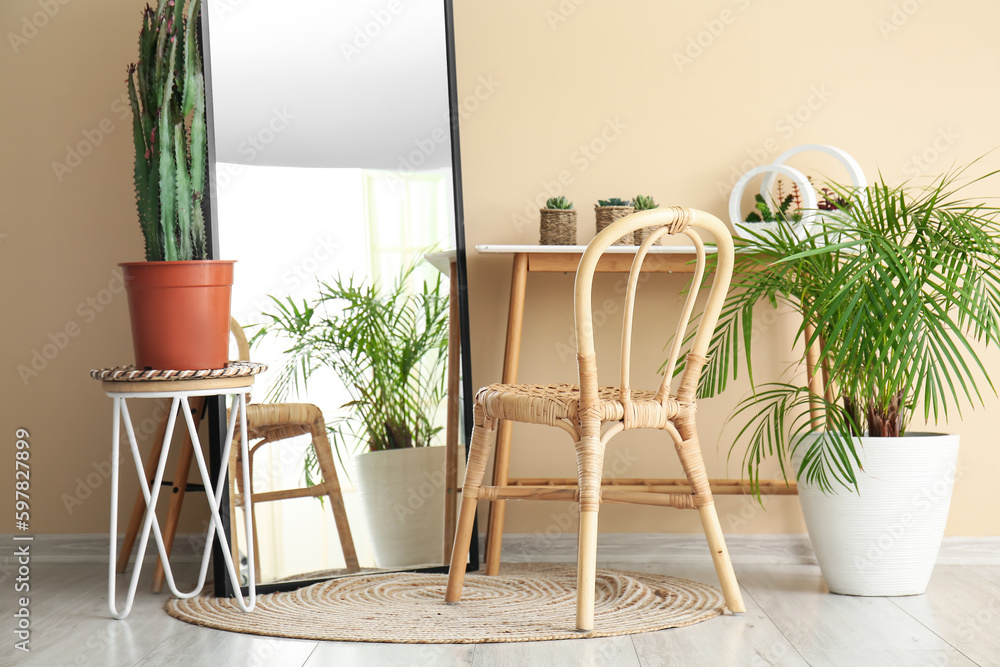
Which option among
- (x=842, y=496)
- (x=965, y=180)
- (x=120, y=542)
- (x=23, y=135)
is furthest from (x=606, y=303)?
(x=23, y=135)

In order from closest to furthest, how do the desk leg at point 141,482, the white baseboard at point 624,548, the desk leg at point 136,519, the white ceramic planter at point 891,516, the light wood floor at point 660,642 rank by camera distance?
the light wood floor at point 660,642, the desk leg at point 141,482, the white ceramic planter at point 891,516, the desk leg at point 136,519, the white baseboard at point 624,548

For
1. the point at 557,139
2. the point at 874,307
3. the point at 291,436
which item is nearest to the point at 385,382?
the point at 291,436

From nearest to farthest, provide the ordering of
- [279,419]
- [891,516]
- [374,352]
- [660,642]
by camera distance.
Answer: [660,642]
[891,516]
[279,419]
[374,352]

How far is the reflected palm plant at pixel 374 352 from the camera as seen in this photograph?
219cm

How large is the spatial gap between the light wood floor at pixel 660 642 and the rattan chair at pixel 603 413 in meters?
0.13

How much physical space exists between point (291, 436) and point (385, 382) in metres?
0.27

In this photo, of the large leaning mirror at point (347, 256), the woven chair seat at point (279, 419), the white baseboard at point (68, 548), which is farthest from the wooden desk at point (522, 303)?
the white baseboard at point (68, 548)

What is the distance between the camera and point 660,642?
1661 mm

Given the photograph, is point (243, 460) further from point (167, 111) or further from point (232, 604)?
point (167, 111)

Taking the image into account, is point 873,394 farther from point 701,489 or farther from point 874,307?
point 701,489

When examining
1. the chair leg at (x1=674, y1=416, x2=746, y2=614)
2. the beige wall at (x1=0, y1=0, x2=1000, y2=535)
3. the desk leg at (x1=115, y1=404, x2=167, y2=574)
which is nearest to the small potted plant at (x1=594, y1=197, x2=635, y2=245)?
the beige wall at (x1=0, y1=0, x2=1000, y2=535)

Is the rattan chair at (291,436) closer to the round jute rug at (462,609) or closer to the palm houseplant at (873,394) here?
the round jute rug at (462,609)

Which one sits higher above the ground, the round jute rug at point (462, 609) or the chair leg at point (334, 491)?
the chair leg at point (334, 491)

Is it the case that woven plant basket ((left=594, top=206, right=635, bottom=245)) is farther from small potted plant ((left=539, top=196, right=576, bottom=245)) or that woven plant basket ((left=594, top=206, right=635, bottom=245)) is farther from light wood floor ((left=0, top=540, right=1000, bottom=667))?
light wood floor ((left=0, top=540, right=1000, bottom=667))
